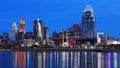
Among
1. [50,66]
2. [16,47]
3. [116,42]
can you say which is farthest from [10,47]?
[50,66]

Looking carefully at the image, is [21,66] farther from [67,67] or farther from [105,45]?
[105,45]

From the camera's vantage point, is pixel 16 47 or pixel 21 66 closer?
pixel 21 66

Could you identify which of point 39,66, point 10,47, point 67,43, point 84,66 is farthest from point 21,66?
point 67,43

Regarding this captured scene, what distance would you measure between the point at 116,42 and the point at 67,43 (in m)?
14.1

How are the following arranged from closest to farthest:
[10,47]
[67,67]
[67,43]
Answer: [67,67] < [10,47] < [67,43]

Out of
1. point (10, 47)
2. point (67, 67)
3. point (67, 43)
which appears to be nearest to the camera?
point (67, 67)

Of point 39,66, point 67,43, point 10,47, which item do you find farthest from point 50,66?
point 67,43

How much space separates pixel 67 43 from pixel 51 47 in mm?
12101

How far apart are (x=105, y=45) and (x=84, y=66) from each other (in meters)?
91.4

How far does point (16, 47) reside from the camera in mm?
153875

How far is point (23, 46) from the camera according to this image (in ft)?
520

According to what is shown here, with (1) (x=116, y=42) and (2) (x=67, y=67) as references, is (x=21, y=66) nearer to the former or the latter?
(2) (x=67, y=67)

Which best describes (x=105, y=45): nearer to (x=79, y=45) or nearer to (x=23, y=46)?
(x=79, y=45)

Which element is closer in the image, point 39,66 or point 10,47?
point 39,66
